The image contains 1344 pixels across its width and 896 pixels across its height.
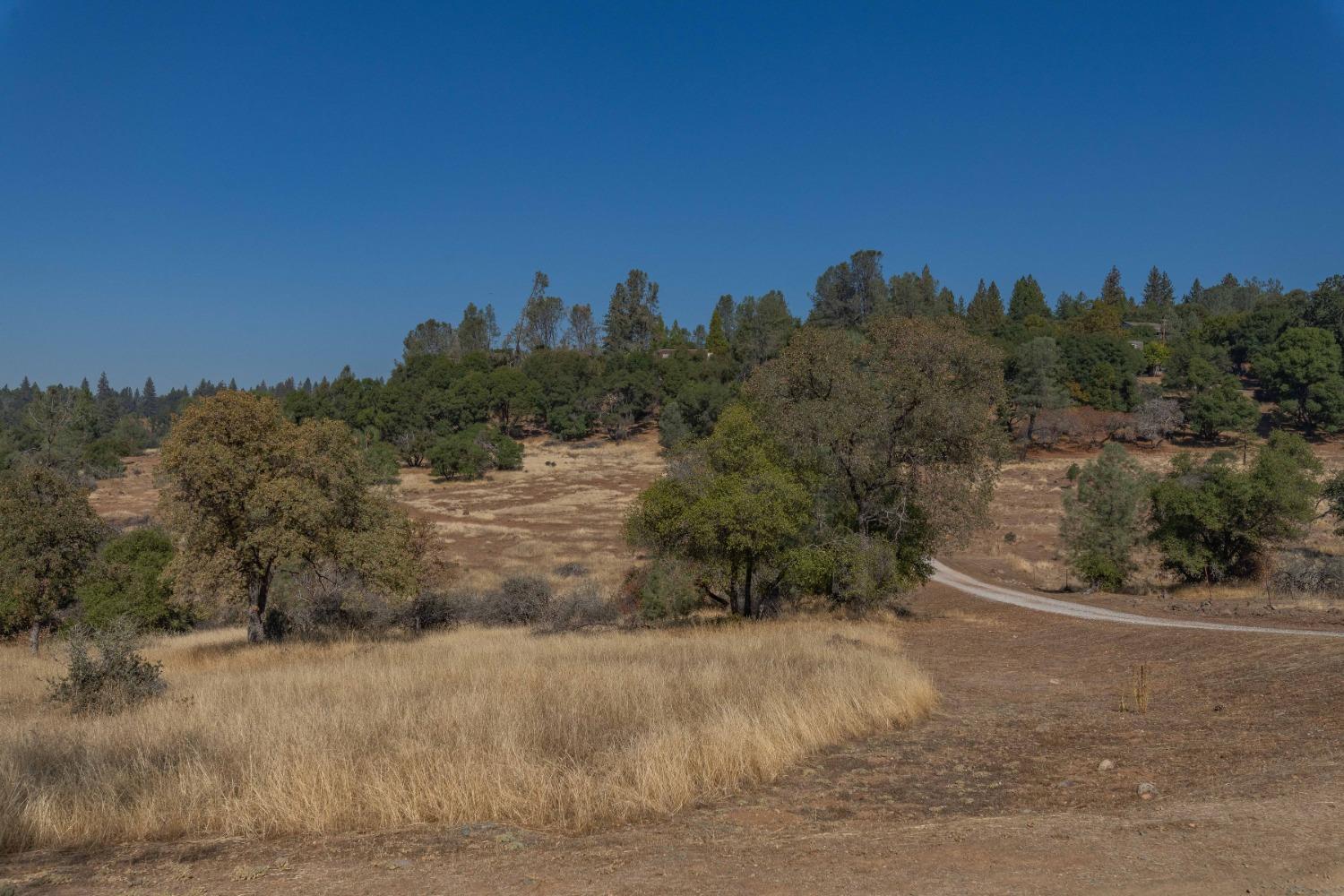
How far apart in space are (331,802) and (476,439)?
315ft

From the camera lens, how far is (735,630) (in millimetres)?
21375

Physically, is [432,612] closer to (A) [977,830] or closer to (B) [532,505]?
(A) [977,830]

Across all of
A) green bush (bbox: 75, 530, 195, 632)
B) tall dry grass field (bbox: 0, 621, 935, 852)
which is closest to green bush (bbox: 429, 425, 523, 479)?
green bush (bbox: 75, 530, 195, 632)

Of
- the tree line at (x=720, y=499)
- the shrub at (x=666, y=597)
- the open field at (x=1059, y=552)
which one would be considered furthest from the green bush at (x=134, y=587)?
the open field at (x=1059, y=552)

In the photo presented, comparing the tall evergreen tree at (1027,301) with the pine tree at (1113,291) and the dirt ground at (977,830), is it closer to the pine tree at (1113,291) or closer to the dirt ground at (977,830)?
the pine tree at (1113,291)

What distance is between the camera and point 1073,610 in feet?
86.5

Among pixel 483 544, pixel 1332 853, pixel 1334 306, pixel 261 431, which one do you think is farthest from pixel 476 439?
pixel 1334 306

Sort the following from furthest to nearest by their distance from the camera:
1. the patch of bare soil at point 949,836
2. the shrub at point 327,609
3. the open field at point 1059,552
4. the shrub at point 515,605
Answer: the shrub at point 515,605
the shrub at point 327,609
the open field at point 1059,552
the patch of bare soil at point 949,836

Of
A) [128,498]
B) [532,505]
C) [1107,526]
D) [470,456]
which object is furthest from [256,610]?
[128,498]

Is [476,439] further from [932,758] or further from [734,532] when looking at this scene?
[932,758]

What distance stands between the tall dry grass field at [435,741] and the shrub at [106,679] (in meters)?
0.41

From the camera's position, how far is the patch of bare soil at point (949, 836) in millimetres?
5891

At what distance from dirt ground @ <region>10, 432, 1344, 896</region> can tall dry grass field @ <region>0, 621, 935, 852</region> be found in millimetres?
432

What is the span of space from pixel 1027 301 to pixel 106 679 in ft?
536
